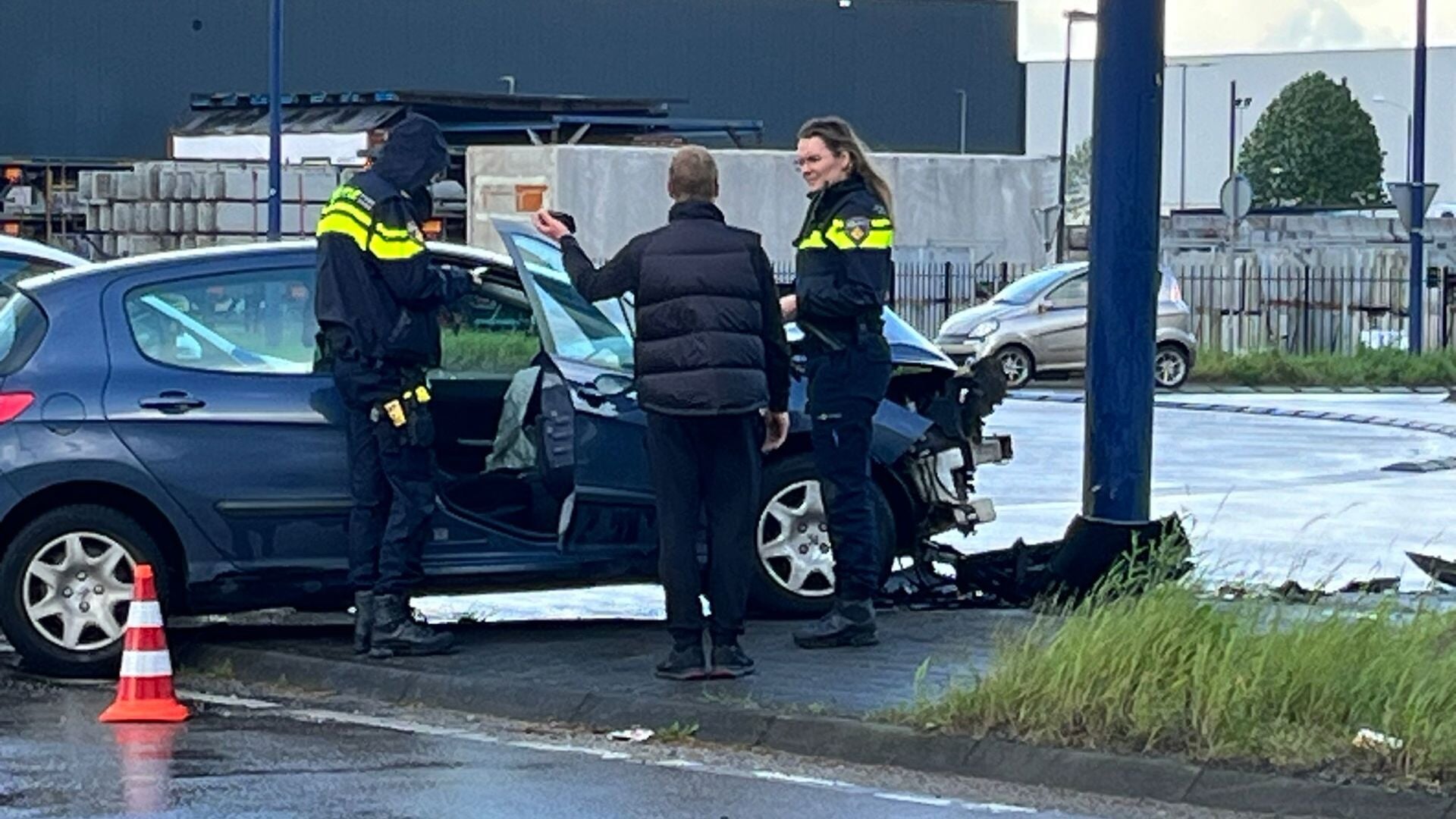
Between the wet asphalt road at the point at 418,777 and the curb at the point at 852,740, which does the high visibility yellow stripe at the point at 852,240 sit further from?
the wet asphalt road at the point at 418,777

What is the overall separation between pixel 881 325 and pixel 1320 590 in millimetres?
1818

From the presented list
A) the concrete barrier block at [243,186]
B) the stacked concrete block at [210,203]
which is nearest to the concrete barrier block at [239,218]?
the stacked concrete block at [210,203]

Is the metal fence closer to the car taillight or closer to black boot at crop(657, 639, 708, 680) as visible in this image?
black boot at crop(657, 639, 708, 680)

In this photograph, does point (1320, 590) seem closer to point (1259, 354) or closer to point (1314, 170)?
point (1259, 354)

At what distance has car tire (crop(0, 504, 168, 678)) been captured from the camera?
31.4ft

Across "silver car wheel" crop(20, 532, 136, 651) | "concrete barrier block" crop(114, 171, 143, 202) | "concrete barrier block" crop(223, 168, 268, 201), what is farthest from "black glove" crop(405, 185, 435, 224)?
"concrete barrier block" crop(114, 171, 143, 202)

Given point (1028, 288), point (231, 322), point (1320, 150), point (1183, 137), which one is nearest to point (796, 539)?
point (231, 322)

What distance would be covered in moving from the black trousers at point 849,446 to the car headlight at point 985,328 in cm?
2226

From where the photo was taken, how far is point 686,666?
30.2 ft

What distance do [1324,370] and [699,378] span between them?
90.1ft

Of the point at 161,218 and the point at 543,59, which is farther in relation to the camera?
the point at 543,59

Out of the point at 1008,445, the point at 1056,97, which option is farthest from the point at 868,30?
the point at 1008,445

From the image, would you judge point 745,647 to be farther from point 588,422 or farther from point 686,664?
point 588,422

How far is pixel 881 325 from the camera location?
9938 mm
